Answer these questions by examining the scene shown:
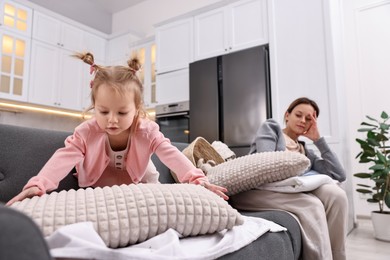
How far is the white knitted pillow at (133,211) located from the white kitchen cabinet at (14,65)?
3.48 metres

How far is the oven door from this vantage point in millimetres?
3477

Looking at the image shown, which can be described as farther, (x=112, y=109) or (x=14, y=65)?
(x=14, y=65)

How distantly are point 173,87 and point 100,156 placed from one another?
2.71 metres

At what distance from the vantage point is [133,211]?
21.2 inches

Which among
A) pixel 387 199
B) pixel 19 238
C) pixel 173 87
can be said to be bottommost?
pixel 387 199

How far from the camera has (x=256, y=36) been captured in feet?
9.93

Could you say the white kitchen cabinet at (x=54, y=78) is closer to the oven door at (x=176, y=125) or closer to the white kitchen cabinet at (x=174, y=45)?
the white kitchen cabinet at (x=174, y=45)

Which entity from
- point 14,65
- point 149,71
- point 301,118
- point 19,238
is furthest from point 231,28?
point 19,238

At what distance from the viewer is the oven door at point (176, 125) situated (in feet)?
11.4

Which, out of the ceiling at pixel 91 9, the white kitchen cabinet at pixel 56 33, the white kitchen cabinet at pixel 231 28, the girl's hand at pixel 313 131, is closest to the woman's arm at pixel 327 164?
the girl's hand at pixel 313 131

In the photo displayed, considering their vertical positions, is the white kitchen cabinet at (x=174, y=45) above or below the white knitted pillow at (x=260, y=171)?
above

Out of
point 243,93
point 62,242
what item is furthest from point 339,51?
point 62,242

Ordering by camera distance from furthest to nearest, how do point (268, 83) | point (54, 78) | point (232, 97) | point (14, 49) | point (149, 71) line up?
point (149, 71) < point (54, 78) < point (14, 49) < point (232, 97) < point (268, 83)

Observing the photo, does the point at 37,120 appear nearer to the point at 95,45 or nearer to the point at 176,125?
the point at 95,45
